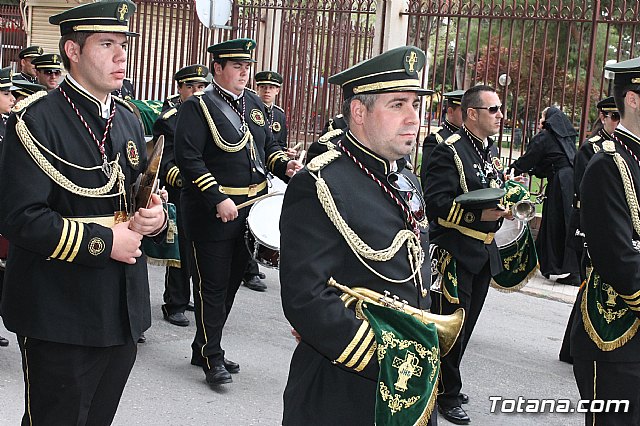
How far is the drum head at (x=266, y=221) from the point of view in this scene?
5.56 meters

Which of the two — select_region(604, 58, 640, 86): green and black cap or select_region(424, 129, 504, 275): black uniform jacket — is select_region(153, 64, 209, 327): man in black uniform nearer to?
select_region(424, 129, 504, 275): black uniform jacket

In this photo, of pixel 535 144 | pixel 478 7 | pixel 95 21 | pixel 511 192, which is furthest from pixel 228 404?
pixel 478 7

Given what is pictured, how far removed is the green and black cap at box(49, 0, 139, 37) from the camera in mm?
3662

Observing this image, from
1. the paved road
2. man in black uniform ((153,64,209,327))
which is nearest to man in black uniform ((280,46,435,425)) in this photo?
the paved road

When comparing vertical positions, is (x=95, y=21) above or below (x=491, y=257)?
above

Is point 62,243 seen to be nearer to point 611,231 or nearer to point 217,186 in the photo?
point 611,231

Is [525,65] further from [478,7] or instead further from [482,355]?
[482,355]

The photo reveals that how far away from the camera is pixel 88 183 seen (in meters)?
3.53

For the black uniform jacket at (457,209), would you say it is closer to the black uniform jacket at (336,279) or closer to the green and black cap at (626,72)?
the green and black cap at (626,72)

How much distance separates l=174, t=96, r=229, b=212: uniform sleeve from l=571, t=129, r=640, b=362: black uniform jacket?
2.47 m

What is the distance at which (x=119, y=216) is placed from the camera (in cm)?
363

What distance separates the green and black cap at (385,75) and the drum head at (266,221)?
2.37 meters

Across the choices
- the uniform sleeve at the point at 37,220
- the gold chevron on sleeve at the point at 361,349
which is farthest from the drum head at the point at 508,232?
the gold chevron on sleeve at the point at 361,349

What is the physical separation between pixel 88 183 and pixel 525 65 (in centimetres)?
1792
